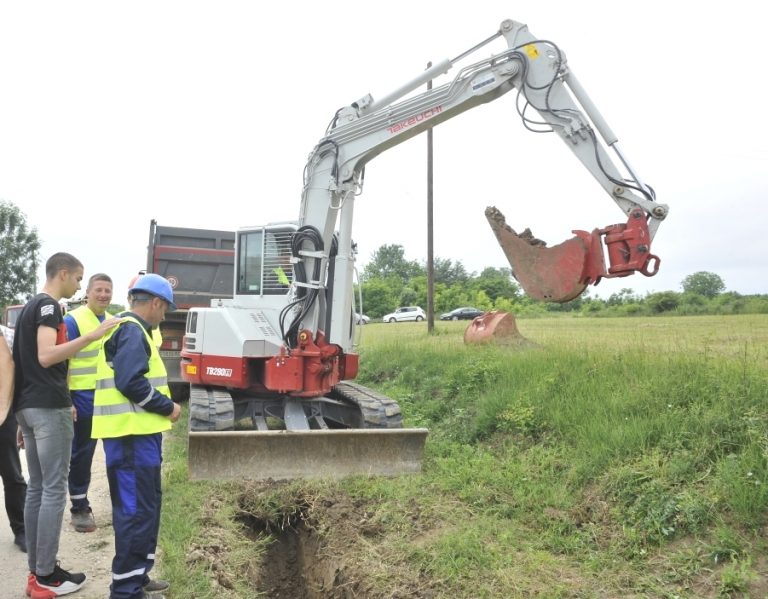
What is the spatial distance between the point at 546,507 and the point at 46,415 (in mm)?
3686

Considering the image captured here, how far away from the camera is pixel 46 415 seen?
412 centimetres

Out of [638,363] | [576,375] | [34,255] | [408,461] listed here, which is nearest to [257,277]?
[408,461]

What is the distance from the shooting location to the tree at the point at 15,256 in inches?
1639

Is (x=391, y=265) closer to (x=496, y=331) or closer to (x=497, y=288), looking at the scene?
(x=497, y=288)

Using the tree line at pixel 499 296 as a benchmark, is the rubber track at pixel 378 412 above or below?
below

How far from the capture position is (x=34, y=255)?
43375 millimetres

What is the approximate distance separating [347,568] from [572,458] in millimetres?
2321

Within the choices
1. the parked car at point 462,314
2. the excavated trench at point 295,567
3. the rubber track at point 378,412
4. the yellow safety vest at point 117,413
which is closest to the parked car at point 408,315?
the parked car at point 462,314

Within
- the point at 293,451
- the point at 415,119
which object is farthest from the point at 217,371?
the point at 415,119

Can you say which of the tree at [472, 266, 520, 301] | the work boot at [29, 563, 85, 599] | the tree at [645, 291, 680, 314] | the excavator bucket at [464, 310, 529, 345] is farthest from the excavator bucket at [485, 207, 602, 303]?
the tree at [472, 266, 520, 301]

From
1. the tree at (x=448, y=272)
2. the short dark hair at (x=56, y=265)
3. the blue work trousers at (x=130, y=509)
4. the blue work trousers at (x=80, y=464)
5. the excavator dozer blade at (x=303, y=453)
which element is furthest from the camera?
the tree at (x=448, y=272)

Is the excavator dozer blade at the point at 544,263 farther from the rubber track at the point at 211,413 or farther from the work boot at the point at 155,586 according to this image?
the work boot at the point at 155,586

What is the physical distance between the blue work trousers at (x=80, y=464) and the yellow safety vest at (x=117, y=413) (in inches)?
69.0

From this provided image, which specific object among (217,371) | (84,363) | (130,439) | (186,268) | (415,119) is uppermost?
(415,119)
